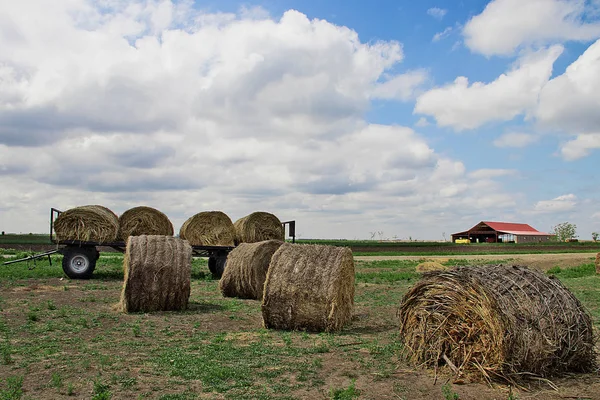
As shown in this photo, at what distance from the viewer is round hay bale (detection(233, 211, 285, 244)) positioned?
24.2 meters

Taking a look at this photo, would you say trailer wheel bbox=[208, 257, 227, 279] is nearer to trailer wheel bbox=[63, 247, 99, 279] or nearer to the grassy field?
trailer wheel bbox=[63, 247, 99, 279]

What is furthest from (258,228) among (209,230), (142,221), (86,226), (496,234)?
(496,234)

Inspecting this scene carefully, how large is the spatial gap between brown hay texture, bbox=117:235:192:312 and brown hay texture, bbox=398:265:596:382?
22.5ft

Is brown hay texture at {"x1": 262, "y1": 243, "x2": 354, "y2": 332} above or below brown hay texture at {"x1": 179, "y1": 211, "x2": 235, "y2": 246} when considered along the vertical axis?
below

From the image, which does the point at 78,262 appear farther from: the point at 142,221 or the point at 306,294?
the point at 306,294

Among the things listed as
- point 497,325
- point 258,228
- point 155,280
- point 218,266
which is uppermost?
point 258,228

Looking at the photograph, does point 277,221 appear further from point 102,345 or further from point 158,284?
point 102,345

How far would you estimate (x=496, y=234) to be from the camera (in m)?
94.4

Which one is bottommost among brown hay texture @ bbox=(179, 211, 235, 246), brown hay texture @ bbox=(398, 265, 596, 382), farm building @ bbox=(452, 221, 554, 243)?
brown hay texture @ bbox=(398, 265, 596, 382)

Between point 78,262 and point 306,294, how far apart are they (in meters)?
14.1

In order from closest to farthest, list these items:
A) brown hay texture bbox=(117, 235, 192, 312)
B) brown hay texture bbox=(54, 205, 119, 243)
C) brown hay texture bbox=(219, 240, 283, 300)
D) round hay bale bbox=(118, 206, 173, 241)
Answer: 1. brown hay texture bbox=(117, 235, 192, 312)
2. brown hay texture bbox=(219, 240, 283, 300)
3. brown hay texture bbox=(54, 205, 119, 243)
4. round hay bale bbox=(118, 206, 173, 241)

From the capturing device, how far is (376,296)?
17.1m

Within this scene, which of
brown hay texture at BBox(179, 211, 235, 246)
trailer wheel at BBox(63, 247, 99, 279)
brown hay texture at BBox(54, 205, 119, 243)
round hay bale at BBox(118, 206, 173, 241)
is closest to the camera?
trailer wheel at BBox(63, 247, 99, 279)

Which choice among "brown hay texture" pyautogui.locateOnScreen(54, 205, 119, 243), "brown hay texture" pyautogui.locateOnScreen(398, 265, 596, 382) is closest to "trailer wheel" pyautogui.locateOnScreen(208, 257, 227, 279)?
"brown hay texture" pyautogui.locateOnScreen(54, 205, 119, 243)
